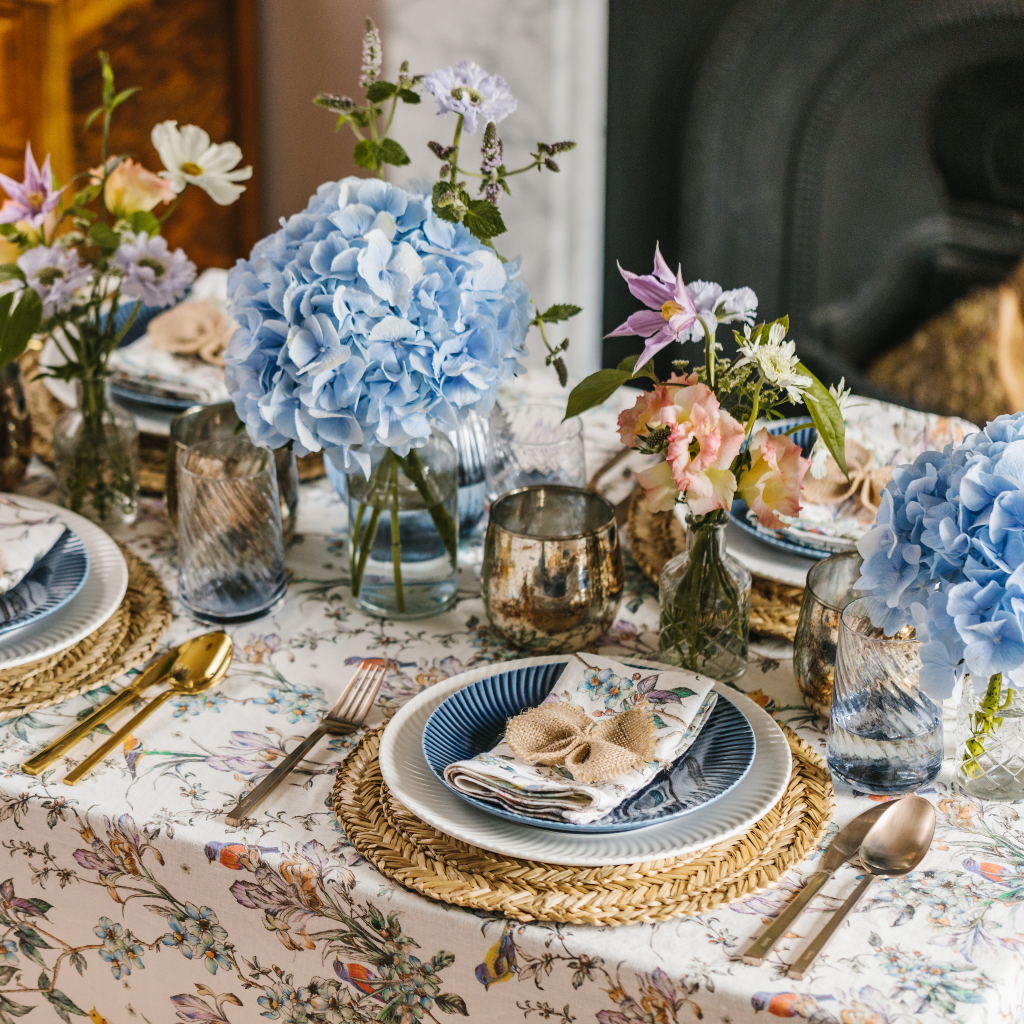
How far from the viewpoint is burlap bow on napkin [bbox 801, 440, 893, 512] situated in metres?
1.03

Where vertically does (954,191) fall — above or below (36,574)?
above

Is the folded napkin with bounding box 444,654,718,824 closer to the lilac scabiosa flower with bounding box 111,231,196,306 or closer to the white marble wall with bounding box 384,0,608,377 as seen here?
the lilac scabiosa flower with bounding box 111,231,196,306

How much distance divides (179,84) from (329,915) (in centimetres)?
224

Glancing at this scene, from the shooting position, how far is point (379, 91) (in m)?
0.84

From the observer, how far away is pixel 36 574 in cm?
91

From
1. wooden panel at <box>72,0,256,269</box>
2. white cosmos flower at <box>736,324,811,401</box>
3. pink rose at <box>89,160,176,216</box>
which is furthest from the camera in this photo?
wooden panel at <box>72,0,256,269</box>

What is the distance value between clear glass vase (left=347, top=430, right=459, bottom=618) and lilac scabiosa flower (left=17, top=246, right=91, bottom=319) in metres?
0.30

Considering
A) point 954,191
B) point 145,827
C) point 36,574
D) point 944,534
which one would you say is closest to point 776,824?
point 944,534

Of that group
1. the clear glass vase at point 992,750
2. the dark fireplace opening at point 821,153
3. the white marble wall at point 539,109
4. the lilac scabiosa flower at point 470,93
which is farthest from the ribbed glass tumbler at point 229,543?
the dark fireplace opening at point 821,153

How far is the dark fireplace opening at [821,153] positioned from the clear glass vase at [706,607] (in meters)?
1.62

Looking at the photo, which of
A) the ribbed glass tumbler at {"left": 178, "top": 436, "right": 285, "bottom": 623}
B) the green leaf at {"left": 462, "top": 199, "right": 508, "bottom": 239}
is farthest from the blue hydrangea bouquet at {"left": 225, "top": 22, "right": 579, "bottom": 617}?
the ribbed glass tumbler at {"left": 178, "top": 436, "right": 285, "bottom": 623}

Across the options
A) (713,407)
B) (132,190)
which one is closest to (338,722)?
(713,407)

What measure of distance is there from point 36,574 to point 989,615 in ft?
2.37

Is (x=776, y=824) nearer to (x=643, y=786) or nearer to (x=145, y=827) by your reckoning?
(x=643, y=786)
